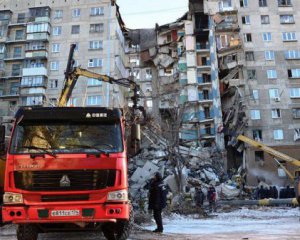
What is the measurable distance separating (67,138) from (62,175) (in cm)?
97

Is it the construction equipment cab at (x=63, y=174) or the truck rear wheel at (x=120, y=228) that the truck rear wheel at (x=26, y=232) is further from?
the truck rear wheel at (x=120, y=228)

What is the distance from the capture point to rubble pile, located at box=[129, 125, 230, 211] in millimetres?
31703

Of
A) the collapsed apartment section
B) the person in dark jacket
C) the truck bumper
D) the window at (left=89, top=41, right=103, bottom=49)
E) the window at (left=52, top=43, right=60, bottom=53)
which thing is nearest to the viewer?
the truck bumper

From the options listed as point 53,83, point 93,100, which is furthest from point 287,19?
point 53,83

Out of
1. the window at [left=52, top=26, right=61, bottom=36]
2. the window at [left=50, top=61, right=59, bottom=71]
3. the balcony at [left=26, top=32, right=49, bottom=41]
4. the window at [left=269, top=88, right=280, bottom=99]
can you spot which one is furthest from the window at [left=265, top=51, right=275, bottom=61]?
the balcony at [left=26, top=32, right=49, bottom=41]

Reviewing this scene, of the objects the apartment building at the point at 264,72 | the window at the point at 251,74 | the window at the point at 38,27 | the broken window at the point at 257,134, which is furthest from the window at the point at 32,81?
the broken window at the point at 257,134

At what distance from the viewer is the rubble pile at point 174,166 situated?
1248 inches

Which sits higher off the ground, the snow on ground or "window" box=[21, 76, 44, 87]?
"window" box=[21, 76, 44, 87]

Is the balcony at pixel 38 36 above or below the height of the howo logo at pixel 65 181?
above

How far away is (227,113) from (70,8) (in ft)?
85.3

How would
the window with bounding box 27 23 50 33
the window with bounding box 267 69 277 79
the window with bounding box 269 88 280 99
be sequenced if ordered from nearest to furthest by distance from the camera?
the window with bounding box 269 88 280 99 < the window with bounding box 267 69 277 79 < the window with bounding box 27 23 50 33

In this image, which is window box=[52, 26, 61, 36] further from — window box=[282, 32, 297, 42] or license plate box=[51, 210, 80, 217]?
license plate box=[51, 210, 80, 217]

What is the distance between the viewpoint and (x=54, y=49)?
50312 millimetres

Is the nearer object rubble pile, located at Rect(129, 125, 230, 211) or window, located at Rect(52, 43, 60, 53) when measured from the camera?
rubble pile, located at Rect(129, 125, 230, 211)
